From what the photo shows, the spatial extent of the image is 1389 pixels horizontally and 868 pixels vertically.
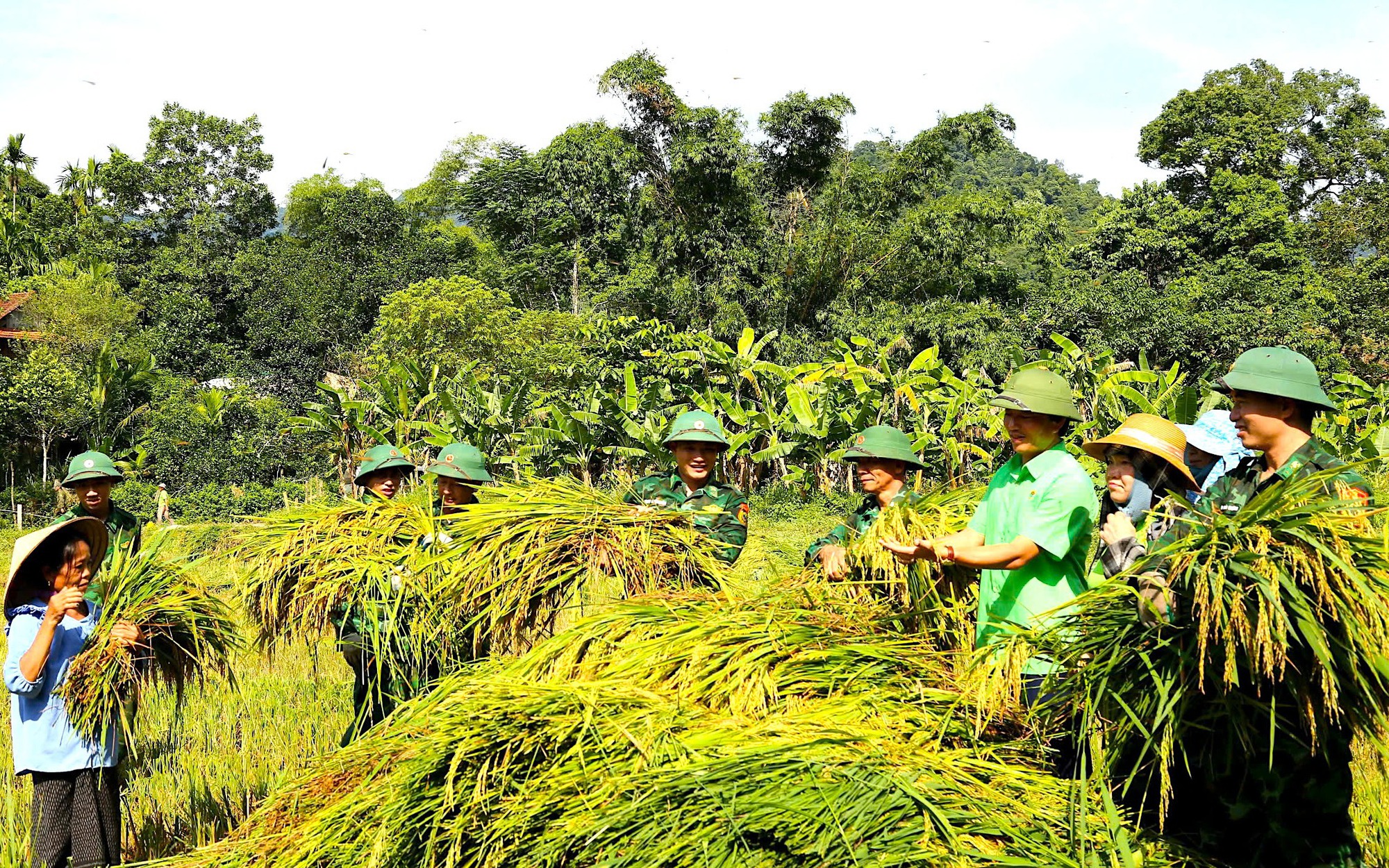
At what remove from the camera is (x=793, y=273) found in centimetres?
2041

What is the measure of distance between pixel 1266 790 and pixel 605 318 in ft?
48.6

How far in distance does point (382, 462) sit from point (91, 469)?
1422 millimetres

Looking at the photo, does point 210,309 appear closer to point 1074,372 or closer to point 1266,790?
point 1074,372

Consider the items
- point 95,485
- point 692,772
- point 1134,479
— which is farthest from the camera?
point 95,485

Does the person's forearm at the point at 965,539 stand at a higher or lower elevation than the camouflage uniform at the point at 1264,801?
Result: higher

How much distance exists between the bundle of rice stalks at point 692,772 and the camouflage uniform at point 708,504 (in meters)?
0.61

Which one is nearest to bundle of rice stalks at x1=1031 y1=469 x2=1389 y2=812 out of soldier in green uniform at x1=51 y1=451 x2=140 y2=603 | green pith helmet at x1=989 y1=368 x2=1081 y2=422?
green pith helmet at x1=989 y1=368 x2=1081 y2=422

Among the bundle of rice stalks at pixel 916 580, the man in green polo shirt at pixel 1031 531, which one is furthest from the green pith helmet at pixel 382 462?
the man in green polo shirt at pixel 1031 531

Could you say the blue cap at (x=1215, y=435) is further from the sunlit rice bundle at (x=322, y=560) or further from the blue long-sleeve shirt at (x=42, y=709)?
the blue long-sleeve shirt at (x=42, y=709)

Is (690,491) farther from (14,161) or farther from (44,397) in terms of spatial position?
(14,161)

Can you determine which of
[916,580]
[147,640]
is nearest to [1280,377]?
[916,580]

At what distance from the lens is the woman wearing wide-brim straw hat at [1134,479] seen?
275 cm

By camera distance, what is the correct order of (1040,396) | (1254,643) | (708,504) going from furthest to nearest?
(708,504) < (1040,396) < (1254,643)

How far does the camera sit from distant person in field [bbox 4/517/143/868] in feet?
10.00
